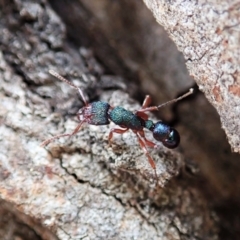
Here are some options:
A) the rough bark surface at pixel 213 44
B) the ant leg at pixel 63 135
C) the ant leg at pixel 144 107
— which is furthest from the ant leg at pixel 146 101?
the rough bark surface at pixel 213 44

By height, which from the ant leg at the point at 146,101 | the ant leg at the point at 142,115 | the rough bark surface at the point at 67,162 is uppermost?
the ant leg at the point at 146,101

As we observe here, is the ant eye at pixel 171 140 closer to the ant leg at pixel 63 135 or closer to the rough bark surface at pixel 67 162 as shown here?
the rough bark surface at pixel 67 162

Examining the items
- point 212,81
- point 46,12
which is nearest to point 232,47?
point 212,81

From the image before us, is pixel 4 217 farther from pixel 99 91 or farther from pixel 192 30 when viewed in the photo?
pixel 192 30

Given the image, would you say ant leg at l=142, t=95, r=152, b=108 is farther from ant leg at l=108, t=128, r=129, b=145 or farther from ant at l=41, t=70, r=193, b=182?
ant leg at l=108, t=128, r=129, b=145

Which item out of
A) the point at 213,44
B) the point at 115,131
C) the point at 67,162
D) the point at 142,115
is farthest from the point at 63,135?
the point at 213,44

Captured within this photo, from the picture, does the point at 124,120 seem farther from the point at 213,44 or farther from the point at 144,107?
the point at 213,44
